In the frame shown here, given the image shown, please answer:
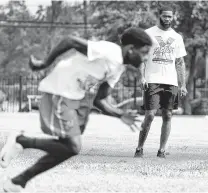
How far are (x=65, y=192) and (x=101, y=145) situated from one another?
19.6 ft

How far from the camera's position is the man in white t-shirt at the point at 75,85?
17.4ft

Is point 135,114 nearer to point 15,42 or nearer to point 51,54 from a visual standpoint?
point 51,54

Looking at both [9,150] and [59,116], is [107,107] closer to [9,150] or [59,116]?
[59,116]

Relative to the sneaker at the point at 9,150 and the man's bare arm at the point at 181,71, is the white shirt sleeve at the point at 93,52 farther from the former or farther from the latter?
the man's bare arm at the point at 181,71

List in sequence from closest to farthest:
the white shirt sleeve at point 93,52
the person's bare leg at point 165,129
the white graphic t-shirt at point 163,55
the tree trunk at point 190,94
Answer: the white shirt sleeve at point 93,52 < the white graphic t-shirt at point 163,55 < the person's bare leg at point 165,129 < the tree trunk at point 190,94

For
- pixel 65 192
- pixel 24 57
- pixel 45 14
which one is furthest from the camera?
pixel 45 14

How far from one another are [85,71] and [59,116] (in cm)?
40

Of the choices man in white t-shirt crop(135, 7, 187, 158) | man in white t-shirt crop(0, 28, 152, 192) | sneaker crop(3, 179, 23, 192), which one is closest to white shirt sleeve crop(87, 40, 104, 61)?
man in white t-shirt crop(0, 28, 152, 192)

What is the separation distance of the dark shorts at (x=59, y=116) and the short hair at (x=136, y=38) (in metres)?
0.61

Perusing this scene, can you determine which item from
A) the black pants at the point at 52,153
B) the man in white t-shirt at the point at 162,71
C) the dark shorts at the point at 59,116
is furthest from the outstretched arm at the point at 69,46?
the man in white t-shirt at the point at 162,71

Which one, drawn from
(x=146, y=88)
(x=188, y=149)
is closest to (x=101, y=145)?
(x=188, y=149)

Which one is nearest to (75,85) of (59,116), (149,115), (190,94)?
(59,116)

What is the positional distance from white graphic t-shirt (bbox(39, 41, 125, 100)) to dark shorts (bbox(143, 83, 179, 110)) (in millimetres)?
3895

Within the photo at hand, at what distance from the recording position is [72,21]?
5166 centimetres
